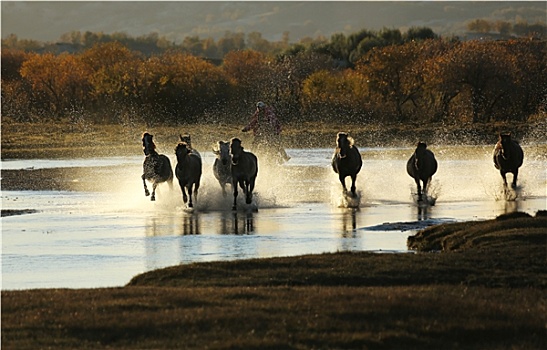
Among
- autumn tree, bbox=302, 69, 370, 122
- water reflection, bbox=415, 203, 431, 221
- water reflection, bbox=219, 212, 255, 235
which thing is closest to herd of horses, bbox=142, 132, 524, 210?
water reflection, bbox=415, 203, 431, 221

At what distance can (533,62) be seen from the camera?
81.8 m

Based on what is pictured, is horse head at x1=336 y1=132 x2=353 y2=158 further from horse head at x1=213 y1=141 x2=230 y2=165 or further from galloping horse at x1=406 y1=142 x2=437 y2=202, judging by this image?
horse head at x1=213 y1=141 x2=230 y2=165

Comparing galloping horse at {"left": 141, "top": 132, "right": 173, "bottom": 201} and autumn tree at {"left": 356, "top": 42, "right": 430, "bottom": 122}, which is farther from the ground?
autumn tree at {"left": 356, "top": 42, "right": 430, "bottom": 122}

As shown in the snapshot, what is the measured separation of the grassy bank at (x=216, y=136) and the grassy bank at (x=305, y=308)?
3931cm

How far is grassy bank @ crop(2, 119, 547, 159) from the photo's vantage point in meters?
60.7

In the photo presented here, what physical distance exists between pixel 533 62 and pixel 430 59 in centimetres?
661

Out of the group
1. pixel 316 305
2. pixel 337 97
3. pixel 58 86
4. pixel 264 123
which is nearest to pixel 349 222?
pixel 264 123

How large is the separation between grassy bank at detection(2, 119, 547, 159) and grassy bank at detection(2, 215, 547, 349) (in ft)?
129

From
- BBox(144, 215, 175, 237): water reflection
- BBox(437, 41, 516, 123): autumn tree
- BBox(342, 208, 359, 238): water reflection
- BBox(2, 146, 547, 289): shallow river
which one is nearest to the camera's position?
BBox(2, 146, 547, 289): shallow river

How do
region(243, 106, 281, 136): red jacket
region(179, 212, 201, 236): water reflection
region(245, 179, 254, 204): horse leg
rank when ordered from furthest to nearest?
region(243, 106, 281, 136): red jacket < region(245, 179, 254, 204): horse leg < region(179, 212, 201, 236): water reflection

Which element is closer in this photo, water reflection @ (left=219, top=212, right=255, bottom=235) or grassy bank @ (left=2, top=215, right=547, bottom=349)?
grassy bank @ (left=2, top=215, right=547, bottom=349)

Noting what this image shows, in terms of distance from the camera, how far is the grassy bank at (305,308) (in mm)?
12977

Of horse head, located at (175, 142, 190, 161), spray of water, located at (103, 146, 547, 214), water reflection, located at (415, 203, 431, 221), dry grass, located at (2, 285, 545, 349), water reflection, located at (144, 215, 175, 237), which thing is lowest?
dry grass, located at (2, 285, 545, 349)

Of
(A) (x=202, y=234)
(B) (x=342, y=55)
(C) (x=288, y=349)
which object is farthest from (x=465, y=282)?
(B) (x=342, y=55)
